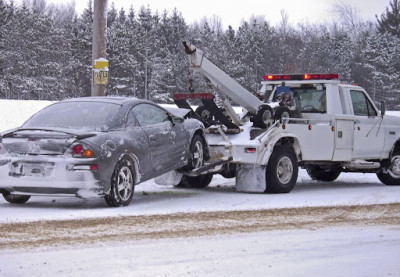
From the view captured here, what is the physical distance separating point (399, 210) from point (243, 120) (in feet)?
Answer: 14.2

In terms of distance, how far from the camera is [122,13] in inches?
4328

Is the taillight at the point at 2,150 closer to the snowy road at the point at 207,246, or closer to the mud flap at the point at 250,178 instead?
the snowy road at the point at 207,246

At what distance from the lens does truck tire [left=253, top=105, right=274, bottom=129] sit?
12789mm

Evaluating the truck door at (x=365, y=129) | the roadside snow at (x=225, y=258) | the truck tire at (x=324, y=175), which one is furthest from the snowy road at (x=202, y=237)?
the truck tire at (x=324, y=175)

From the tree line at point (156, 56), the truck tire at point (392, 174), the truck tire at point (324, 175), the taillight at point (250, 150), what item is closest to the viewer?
the taillight at point (250, 150)

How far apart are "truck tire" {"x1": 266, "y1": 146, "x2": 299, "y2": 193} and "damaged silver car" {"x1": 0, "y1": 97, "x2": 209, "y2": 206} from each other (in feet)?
7.16

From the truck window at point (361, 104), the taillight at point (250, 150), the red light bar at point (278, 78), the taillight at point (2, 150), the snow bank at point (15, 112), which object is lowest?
the taillight at point (250, 150)

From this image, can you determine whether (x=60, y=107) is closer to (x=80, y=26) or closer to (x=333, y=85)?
(x=333, y=85)

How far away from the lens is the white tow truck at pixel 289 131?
12.4 metres

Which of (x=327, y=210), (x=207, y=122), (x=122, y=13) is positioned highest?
(x=122, y=13)

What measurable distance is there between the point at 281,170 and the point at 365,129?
2.49 metres

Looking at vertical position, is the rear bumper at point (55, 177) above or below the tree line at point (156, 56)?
below

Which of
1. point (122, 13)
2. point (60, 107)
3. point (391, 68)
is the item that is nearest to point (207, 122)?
point (60, 107)

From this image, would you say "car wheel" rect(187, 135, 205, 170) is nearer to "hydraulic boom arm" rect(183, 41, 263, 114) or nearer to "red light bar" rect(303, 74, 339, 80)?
"hydraulic boom arm" rect(183, 41, 263, 114)
